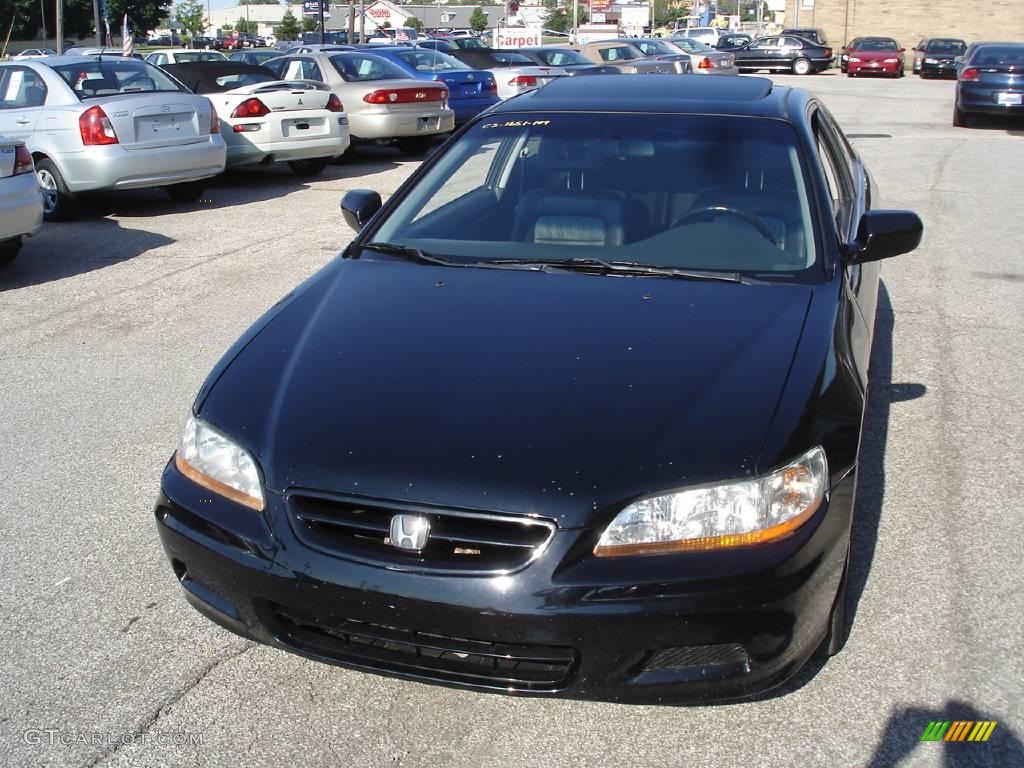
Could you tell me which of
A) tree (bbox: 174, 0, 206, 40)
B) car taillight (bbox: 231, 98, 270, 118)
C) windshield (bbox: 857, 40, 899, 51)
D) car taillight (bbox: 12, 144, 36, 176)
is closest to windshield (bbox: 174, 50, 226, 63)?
car taillight (bbox: 231, 98, 270, 118)

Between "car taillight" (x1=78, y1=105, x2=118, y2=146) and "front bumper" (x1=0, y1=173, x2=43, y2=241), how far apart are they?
1984 millimetres

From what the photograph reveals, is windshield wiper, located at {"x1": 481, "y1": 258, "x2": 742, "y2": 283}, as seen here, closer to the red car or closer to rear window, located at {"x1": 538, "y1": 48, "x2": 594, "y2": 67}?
rear window, located at {"x1": 538, "y1": 48, "x2": 594, "y2": 67}

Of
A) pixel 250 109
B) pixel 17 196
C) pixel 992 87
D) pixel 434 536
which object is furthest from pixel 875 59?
pixel 434 536

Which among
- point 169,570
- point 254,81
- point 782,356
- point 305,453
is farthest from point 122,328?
point 254,81

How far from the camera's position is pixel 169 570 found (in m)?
3.74

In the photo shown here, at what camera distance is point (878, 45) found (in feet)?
131

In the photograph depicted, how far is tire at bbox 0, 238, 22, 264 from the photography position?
8.45 meters

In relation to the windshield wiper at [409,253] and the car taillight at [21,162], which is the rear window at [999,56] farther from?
the windshield wiper at [409,253]

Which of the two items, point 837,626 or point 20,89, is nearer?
point 837,626

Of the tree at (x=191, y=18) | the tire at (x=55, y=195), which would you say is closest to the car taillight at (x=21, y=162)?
the tire at (x=55, y=195)

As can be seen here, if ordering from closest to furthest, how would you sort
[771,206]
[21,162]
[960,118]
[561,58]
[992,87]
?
[771,206] → [21,162] → [992,87] → [960,118] → [561,58]

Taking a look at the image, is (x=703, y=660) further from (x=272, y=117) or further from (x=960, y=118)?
(x=960, y=118)

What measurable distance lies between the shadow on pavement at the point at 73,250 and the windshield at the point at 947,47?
122 feet

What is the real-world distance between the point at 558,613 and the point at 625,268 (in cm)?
162
